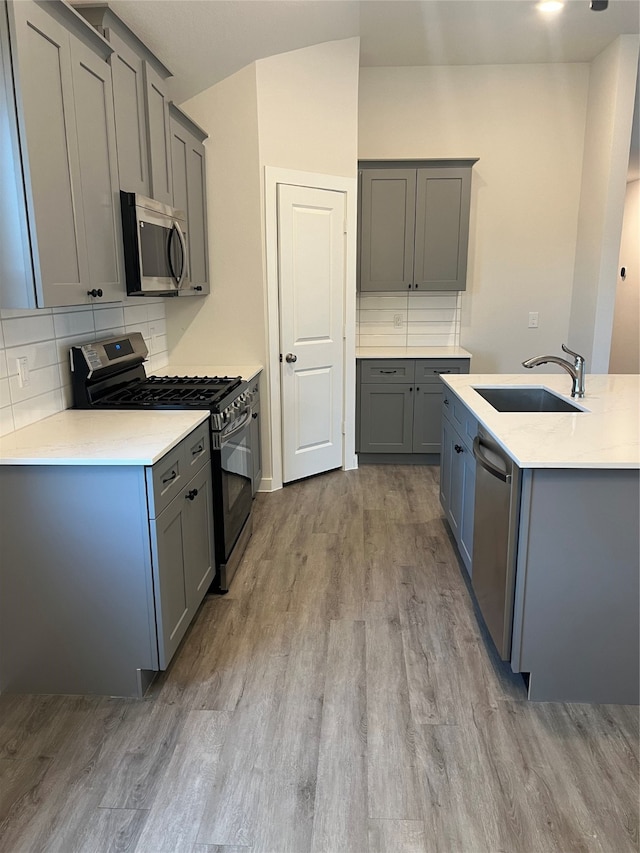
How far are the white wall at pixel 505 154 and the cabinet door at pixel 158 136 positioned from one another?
89.3 inches

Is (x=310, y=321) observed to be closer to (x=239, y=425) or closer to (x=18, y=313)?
(x=239, y=425)

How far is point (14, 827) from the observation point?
162 centimetres

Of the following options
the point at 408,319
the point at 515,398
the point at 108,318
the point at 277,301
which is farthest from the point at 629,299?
the point at 108,318

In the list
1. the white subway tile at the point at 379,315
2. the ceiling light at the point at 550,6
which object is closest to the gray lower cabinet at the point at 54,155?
the ceiling light at the point at 550,6

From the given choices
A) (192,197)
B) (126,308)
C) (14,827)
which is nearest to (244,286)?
(192,197)

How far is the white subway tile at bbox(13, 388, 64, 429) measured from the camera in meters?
2.29

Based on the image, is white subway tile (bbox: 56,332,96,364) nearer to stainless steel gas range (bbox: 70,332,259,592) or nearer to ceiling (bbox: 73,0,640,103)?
stainless steel gas range (bbox: 70,332,259,592)

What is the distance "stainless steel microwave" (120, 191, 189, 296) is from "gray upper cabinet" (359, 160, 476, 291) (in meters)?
1.91

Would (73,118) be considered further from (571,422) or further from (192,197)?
(571,422)

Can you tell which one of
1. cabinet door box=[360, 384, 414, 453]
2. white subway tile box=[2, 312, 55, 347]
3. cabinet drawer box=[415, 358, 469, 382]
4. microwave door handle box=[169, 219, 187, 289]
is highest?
microwave door handle box=[169, 219, 187, 289]

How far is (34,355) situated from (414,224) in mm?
3238

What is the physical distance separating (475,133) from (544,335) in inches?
68.5

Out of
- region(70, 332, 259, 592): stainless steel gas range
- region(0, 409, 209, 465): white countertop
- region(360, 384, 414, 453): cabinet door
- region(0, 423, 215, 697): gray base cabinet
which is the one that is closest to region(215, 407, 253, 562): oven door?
region(70, 332, 259, 592): stainless steel gas range

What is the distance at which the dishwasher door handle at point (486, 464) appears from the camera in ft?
6.84
